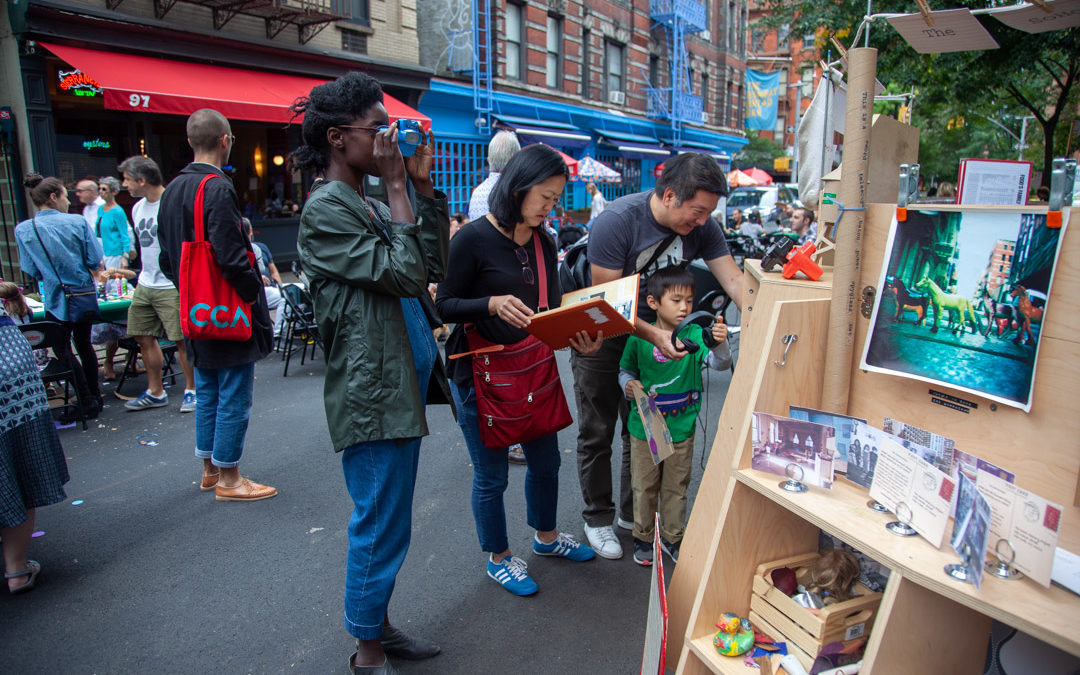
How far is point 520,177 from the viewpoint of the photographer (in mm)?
2693

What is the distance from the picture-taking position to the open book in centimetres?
232

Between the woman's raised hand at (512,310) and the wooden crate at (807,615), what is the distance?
118 centimetres

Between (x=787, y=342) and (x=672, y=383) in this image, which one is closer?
(x=787, y=342)

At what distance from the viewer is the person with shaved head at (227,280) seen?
3762 mm

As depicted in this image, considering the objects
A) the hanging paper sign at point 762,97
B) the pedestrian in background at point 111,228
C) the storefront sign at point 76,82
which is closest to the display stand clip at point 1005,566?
the pedestrian in background at point 111,228

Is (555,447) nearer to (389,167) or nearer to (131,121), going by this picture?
(389,167)

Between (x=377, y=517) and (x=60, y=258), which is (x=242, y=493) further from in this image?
(x=60, y=258)

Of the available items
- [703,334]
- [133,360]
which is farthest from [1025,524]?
[133,360]

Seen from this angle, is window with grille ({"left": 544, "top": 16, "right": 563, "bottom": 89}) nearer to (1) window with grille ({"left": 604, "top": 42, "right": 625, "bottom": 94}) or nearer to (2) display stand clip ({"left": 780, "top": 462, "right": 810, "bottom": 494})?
(1) window with grille ({"left": 604, "top": 42, "right": 625, "bottom": 94})

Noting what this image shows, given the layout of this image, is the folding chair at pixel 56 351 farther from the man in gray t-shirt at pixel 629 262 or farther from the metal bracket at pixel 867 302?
the metal bracket at pixel 867 302

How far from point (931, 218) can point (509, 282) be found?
1.58m

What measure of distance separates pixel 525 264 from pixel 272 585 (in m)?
1.96

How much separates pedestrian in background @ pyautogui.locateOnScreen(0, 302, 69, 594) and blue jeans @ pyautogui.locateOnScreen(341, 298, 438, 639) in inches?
66.9

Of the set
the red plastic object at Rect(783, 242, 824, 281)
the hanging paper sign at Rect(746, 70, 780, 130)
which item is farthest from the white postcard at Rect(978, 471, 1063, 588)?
the hanging paper sign at Rect(746, 70, 780, 130)
